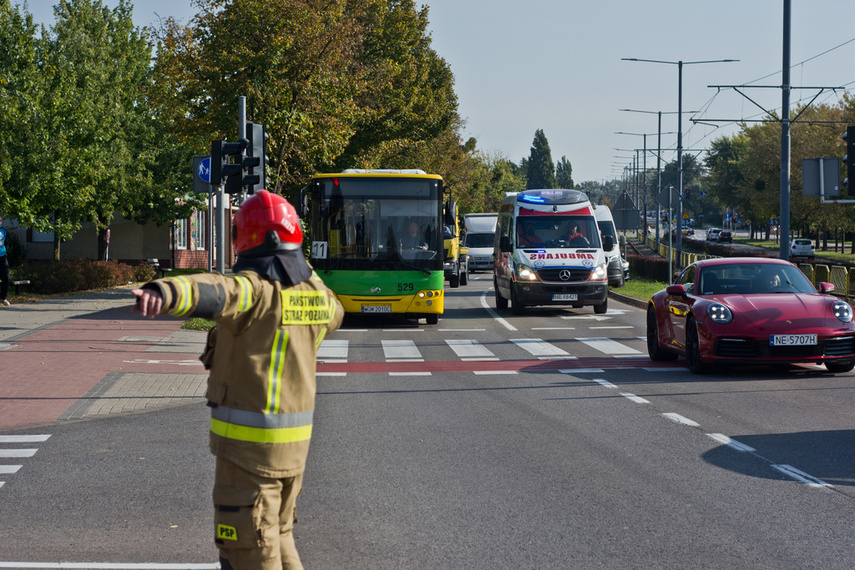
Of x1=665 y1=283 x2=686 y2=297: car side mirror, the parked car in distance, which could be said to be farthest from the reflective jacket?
the parked car in distance

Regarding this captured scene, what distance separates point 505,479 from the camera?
6809 mm

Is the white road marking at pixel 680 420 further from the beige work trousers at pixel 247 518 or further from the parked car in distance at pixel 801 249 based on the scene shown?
the parked car in distance at pixel 801 249

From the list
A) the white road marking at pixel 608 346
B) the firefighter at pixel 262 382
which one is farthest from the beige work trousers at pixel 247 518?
the white road marking at pixel 608 346

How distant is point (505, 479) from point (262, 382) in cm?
355

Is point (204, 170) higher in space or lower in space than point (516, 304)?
higher

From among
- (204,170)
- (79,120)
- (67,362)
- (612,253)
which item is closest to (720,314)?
(67,362)

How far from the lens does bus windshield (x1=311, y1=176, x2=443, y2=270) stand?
63.6 feet

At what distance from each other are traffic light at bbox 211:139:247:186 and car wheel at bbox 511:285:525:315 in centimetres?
922

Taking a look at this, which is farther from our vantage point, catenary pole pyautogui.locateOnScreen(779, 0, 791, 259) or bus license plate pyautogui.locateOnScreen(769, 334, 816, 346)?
catenary pole pyautogui.locateOnScreen(779, 0, 791, 259)

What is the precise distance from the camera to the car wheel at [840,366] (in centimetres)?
1225

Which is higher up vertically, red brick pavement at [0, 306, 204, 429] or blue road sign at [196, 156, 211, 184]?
blue road sign at [196, 156, 211, 184]

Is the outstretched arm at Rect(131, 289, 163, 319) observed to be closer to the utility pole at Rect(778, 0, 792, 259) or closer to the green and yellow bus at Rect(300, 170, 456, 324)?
the green and yellow bus at Rect(300, 170, 456, 324)

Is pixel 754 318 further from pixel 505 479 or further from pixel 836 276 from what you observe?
pixel 836 276

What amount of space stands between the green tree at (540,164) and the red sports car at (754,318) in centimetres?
14814
